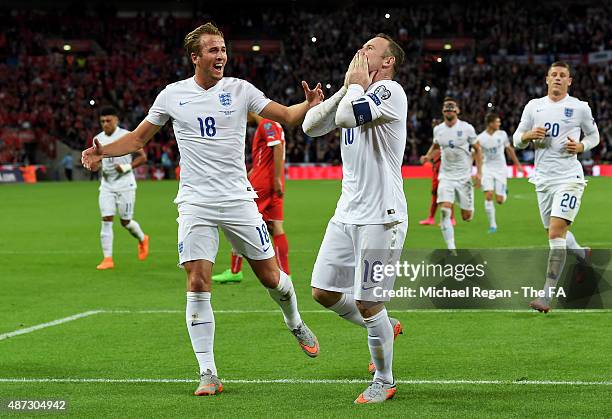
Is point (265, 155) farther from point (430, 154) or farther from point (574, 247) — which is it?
point (430, 154)

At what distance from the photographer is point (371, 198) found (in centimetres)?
682

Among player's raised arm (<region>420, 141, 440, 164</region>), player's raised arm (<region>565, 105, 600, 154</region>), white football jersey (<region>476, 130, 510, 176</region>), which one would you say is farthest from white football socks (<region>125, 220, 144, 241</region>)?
white football jersey (<region>476, 130, 510, 176</region>)

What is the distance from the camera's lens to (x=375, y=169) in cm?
681

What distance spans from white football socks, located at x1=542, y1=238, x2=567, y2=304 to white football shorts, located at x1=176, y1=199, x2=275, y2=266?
13.5 ft

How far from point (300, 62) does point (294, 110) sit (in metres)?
52.8

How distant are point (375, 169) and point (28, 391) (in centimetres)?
276

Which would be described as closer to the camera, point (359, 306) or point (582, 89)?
point (359, 306)

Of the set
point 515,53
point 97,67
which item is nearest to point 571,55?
point 515,53

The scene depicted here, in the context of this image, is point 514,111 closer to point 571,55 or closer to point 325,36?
point 571,55

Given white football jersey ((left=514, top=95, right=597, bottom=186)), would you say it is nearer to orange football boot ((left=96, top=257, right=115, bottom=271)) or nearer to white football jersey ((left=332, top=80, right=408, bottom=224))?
white football jersey ((left=332, top=80, right=408, bottom=224))

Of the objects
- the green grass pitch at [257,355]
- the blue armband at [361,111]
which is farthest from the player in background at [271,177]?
the blue armband at [361,111]

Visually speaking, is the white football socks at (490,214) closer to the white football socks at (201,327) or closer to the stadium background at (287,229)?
the stadium background at (287,229)

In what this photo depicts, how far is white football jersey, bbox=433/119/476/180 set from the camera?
1766 centimetres

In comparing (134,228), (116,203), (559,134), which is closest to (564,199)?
(559,134)
